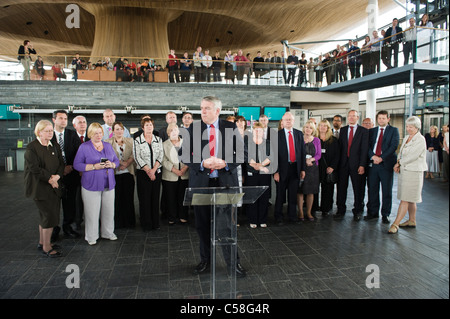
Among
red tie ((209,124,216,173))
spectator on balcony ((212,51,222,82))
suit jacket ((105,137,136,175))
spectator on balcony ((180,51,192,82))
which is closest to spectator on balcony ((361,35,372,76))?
spectator on balcony ((212,51,222,82))

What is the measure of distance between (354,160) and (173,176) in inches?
127

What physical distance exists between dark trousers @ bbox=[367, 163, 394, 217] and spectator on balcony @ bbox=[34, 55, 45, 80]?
12970mm

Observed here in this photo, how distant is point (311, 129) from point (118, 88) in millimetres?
10029

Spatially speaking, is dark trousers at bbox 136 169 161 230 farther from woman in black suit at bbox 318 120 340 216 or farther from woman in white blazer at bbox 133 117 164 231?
woman in black suit at bbox 318 120 340 216

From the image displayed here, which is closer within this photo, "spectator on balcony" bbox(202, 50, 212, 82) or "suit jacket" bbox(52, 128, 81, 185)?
"suit jacket" bbox(52, 128, 81, 185)

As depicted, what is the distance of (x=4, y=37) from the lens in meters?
24.7

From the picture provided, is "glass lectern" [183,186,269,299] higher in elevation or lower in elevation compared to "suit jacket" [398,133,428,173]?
lower

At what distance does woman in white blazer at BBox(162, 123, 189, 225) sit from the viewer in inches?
199

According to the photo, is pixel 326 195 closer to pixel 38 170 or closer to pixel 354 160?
pixel 354 160

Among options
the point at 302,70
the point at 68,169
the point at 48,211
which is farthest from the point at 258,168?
the point at 302,70

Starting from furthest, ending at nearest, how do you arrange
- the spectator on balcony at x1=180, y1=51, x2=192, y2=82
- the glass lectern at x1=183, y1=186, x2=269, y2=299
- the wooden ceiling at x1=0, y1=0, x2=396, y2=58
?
1. the wooden ceiling at x1=0, y1=0, x2=396, y2=58
2. the spectator on balcony at x1=180, y1=51, x2=192, y2=82
3. the glass lectern at x1=183, y1=186, x2=269, y2=299

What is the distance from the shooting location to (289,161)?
5.16m

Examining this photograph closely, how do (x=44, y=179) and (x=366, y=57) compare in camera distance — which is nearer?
(x=44, y=179)
